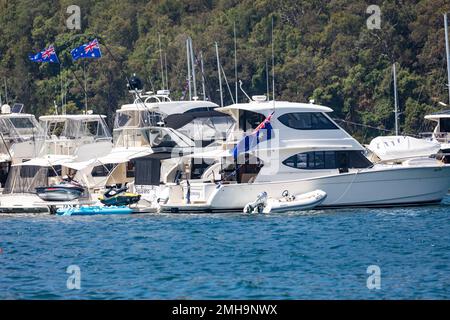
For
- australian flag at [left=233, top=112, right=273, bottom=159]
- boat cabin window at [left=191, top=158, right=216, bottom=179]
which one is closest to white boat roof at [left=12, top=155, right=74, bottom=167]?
boat cabin window at [left=191, top=158, right=216, bottom=179]

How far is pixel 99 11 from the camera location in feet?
322

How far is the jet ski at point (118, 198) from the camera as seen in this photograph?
46062 millimetres

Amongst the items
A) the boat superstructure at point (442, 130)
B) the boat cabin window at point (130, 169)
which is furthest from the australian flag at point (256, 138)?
the boat superstructure at point (442, 130)

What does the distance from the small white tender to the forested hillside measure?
30.8 metres

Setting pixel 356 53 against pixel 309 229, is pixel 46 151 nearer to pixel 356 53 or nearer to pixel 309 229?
pixel 309 229

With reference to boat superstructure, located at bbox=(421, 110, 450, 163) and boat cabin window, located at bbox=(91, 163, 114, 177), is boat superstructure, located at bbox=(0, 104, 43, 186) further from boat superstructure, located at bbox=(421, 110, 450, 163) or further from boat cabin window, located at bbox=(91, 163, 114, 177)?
boat superstructure, located at bbox=(421, 110, 450, 163)

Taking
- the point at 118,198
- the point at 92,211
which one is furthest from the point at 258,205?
the point at 92,211

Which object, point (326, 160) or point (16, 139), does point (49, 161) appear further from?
point (326, 160)

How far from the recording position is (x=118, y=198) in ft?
151

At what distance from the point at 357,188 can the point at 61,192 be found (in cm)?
1126

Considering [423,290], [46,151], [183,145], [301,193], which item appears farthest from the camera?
[46,151]

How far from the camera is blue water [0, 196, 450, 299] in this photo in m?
29.9

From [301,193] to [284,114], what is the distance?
304 cm
